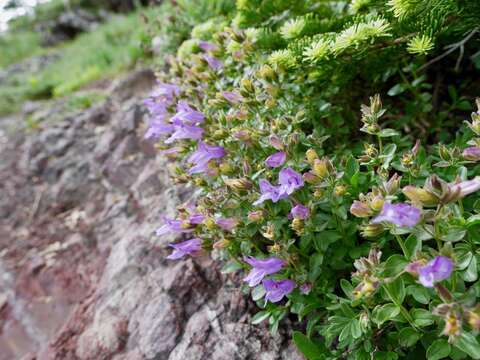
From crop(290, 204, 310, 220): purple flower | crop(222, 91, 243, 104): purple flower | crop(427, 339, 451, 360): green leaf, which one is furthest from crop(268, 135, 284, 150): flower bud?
crop(427, 339, 451, 360): green leaf

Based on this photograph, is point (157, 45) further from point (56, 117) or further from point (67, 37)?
point (67, 37)

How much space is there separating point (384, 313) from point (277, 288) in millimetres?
388

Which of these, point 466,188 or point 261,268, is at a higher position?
point 466,188

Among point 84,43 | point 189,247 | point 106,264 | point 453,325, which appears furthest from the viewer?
point 84,43

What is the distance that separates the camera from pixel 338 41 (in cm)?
151

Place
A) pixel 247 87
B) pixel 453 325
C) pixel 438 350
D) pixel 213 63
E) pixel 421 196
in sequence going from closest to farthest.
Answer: pixel 453 325, pixel 421 196, pixel 438 350, pixel 247 87, pixel 213 63

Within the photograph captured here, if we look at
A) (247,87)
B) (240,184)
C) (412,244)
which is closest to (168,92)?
(247,87)

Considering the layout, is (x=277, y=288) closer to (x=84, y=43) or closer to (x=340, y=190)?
(x=340, y=190)

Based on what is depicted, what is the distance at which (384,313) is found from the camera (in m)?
1.36

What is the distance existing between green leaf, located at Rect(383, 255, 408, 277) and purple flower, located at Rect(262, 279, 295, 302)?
385 mm

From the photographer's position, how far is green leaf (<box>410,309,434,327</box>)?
1.32 m

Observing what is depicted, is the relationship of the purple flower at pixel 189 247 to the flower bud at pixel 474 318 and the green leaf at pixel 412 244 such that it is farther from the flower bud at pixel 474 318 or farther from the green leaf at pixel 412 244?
the flower bud at pixel 474 318

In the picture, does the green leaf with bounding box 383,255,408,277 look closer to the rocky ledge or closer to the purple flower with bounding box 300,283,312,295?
the purple flower with bounding box 300,283,312,295

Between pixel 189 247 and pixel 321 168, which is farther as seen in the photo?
pixel 189 247
